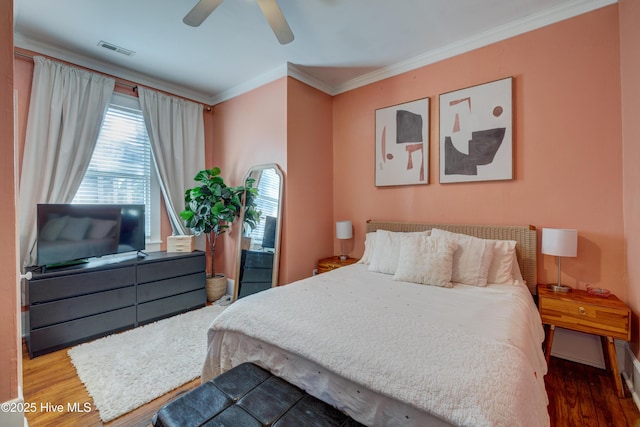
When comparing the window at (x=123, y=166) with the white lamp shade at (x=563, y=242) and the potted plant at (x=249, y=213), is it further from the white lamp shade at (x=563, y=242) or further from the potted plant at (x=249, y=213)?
the white lamp shade at (x=563, y=242)

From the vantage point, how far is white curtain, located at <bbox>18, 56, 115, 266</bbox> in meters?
2.59

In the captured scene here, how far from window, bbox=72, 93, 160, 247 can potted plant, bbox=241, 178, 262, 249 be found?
1144 mm

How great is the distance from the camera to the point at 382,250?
261cm

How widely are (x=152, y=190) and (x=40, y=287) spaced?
5.20 ft

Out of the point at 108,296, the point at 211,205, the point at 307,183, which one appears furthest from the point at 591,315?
the point at 108,296

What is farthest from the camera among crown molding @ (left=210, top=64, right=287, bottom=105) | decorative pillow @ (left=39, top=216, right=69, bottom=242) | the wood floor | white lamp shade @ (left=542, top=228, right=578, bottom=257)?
crown molding @ (left=210, top=64, right=287, bottom=105)

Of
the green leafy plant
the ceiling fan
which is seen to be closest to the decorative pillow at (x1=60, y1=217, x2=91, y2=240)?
the green leafy plant

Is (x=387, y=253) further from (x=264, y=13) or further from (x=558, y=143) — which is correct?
(x=264, y=13)

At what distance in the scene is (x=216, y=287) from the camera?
3607 millimetres

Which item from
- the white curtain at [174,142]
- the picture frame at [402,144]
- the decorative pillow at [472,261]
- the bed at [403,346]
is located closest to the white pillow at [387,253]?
the bed at [403,346]

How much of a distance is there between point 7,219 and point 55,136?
1.92 m

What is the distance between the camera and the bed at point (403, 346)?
94 cm

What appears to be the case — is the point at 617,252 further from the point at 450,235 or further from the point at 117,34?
the point at 117,34

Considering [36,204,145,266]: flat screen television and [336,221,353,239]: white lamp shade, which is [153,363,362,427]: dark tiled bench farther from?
[36,204,145,266]: flat screen television
